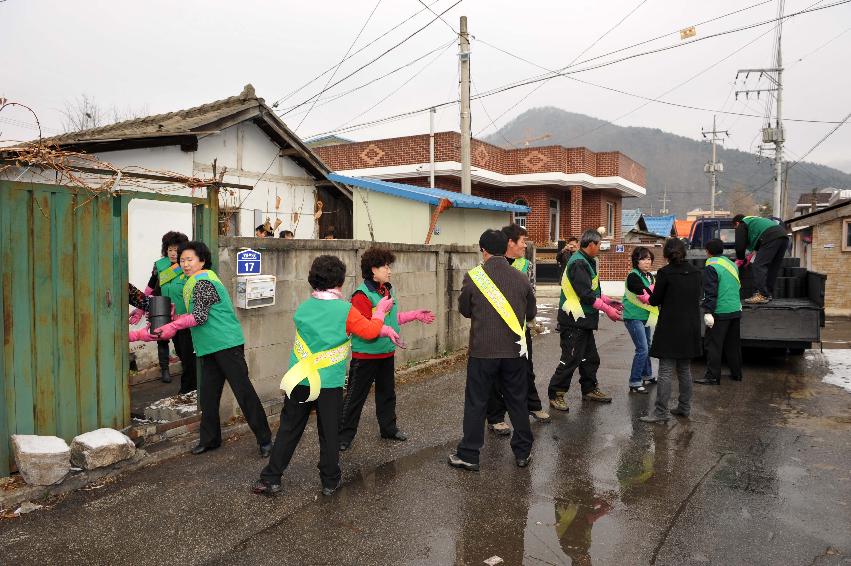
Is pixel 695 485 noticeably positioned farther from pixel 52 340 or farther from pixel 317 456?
pixel 52 340

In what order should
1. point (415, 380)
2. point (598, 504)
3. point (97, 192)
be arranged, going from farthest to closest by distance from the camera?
point (415, 380)
point (97, 192)
point (598, 504)

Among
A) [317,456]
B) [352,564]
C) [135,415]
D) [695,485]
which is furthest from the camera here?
[135,415]

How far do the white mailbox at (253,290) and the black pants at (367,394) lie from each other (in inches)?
49.1

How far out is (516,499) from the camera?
424cm

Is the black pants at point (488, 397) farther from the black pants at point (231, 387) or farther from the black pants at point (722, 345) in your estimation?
the black pants at point (722, 345)

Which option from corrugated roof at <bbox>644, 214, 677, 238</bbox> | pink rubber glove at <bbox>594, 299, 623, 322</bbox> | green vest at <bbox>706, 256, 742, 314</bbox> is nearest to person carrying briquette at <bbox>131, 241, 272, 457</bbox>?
→ pink rubber glove at <bbox>594, 299, 623, 322</bbox>

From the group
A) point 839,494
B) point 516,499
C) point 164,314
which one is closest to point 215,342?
point 164,314

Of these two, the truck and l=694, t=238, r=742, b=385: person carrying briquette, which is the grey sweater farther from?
the truck

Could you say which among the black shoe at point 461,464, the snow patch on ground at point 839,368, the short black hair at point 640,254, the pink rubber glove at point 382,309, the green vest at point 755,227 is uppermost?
the green vest at point 755,227

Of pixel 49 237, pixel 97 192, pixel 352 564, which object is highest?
pixel 97 192

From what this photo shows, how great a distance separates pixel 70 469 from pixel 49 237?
1.71 m

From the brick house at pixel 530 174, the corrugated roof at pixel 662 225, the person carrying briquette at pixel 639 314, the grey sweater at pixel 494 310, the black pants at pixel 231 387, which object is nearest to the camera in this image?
the grey sweater at pixel 494 310

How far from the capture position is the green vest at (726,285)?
779 centimetres

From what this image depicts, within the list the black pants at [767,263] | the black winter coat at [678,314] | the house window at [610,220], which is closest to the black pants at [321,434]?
the black winter coat at [678,314]
